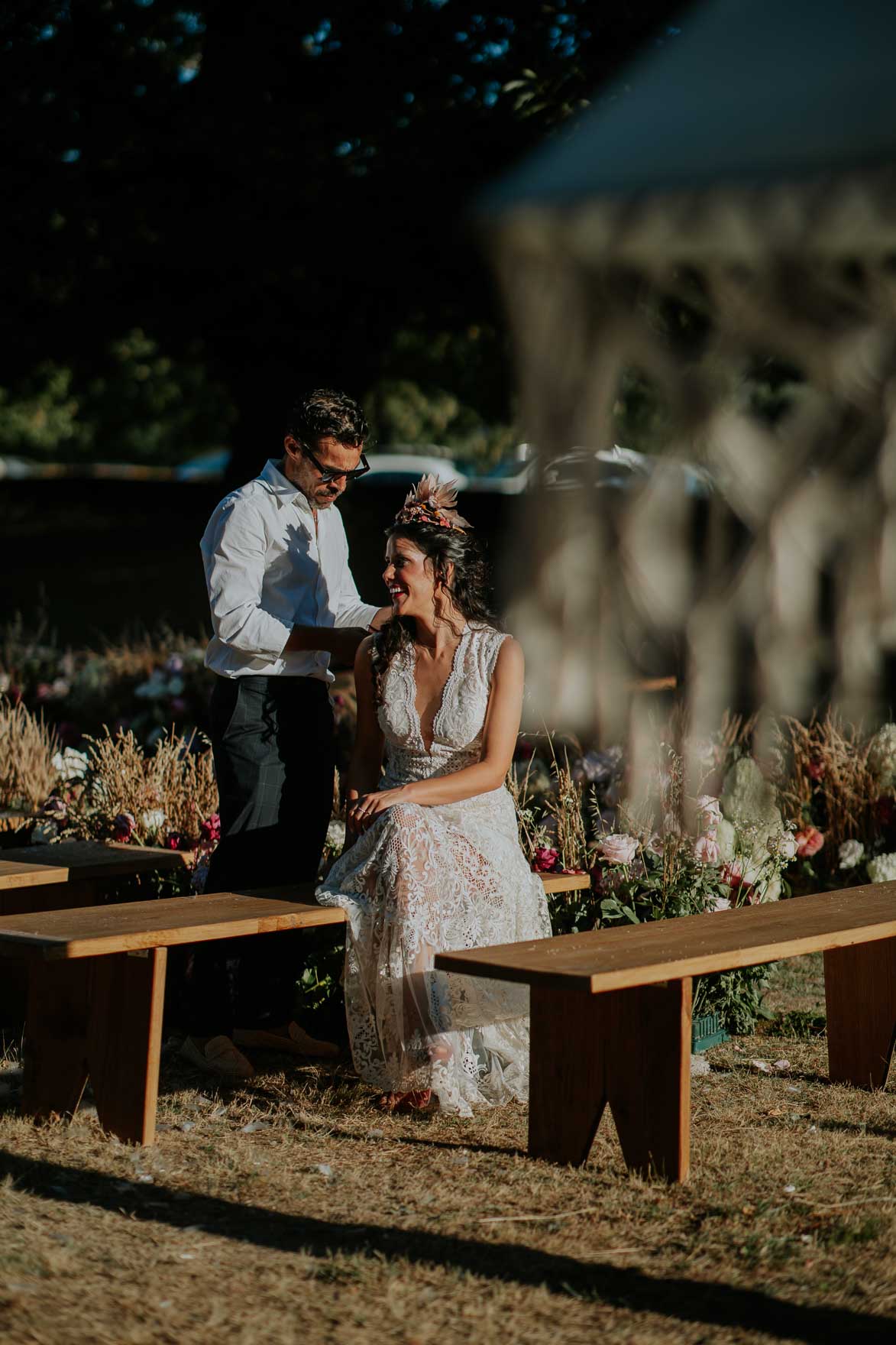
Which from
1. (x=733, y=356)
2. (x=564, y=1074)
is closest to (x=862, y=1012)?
(x=564, y=1074)

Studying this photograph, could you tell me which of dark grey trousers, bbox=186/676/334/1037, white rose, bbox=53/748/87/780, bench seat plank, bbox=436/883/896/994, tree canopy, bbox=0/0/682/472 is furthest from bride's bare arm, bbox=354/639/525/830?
tree canopy, bbox=0/0/682/472

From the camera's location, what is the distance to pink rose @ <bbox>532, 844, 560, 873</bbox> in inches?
188

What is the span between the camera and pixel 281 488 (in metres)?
4.38

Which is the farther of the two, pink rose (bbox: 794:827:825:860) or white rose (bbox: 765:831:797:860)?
pink rose (bbox: 794:827:825:860)

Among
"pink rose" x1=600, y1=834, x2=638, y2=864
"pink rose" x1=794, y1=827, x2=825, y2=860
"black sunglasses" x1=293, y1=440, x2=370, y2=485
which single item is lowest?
"pink rose" x1=794, y1=827, x2=825, y2=860

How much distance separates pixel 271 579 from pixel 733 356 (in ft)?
12.6

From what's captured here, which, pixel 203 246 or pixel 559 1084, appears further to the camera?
pixel 203 246

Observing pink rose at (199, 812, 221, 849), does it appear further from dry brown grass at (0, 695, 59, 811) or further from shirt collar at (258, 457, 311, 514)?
shirt collar at (258, 457, 311, 514)

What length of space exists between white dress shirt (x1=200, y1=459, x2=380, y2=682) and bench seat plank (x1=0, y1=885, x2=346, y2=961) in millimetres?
659

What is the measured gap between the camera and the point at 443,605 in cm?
441

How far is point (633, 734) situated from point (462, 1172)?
289cm

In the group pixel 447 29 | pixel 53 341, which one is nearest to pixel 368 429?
pixel 447 29

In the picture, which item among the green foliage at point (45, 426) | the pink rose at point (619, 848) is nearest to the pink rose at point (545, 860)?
the pink rose at point (619, 848)

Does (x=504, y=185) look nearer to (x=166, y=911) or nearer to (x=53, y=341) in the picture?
(x=166, y=911)
